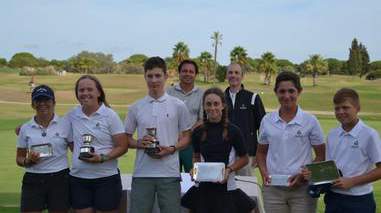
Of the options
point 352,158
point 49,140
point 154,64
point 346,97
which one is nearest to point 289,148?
point 352,158

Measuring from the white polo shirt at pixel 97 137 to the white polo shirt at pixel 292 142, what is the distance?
1494 mm

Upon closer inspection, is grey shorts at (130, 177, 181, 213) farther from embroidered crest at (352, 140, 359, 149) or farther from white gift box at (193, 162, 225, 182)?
embroidered crest at (352, 140, 359, 149)

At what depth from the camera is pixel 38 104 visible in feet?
18.6

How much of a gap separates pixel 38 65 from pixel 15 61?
239 inches

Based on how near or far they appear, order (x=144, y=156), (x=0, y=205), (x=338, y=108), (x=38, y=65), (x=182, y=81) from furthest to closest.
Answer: (x=38, y=65) < (x=0, y=205) < (x=182, y=81) < (x=144, y=156) < (x=338, y=108)

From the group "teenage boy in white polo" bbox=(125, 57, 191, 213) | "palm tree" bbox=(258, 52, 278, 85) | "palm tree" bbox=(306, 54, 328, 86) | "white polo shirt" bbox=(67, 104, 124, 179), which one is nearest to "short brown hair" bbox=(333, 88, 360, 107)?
"teenage boy in white polo" bbox=(125, 57, 191, 213)

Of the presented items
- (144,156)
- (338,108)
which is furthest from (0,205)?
(338,108)

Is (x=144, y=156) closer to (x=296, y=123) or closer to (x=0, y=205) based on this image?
(x=296, y=123)

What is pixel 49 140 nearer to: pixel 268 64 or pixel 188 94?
pixel 188 94

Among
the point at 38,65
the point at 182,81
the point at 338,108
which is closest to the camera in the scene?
the point at 338,108

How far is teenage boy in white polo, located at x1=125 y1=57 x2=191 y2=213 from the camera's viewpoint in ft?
17.9

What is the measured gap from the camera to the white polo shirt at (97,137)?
5539 mm

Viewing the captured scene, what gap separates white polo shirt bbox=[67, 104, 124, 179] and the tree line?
78.9 meters

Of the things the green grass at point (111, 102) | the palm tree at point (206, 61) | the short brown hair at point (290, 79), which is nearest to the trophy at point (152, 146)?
the short brown hair at point (290, 79)
